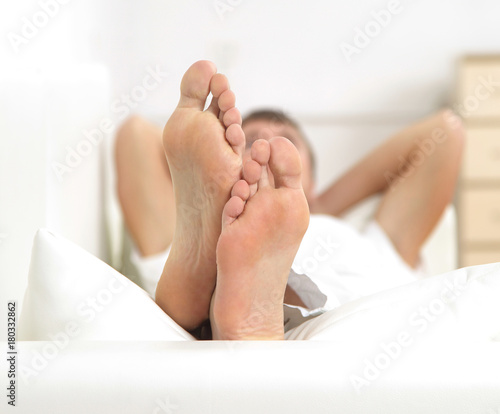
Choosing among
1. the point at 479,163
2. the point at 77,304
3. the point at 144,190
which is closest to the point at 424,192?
the point at 144,190

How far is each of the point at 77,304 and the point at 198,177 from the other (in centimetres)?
19

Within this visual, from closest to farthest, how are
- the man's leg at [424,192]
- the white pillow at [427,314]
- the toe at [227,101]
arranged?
the white pillow at [427,314]
the toe at [227,101]
the man's leg at [424,192]

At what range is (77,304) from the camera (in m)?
0.66

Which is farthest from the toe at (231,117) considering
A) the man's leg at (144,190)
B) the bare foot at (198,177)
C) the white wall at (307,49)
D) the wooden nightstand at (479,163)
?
the white wall at (307,49)

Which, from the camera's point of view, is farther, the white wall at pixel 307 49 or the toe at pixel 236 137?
the white wall at pixel 307 49

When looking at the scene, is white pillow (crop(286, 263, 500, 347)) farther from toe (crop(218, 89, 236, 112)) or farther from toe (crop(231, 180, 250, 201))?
toe (crop(218, 89, 236, 112))

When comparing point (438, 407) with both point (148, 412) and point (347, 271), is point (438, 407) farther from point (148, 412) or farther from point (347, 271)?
point (347, 271)

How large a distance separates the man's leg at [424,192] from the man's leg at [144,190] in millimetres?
495

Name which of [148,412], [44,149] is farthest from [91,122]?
[148,412]

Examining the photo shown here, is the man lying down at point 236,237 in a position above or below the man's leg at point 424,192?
below

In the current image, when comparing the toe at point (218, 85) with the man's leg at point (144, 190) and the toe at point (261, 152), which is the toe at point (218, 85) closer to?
the toe at point (261, 152)

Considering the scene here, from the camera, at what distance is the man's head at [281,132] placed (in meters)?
1.50

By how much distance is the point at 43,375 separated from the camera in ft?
1.75

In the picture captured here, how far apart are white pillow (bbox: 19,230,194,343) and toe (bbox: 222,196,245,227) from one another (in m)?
0.13
